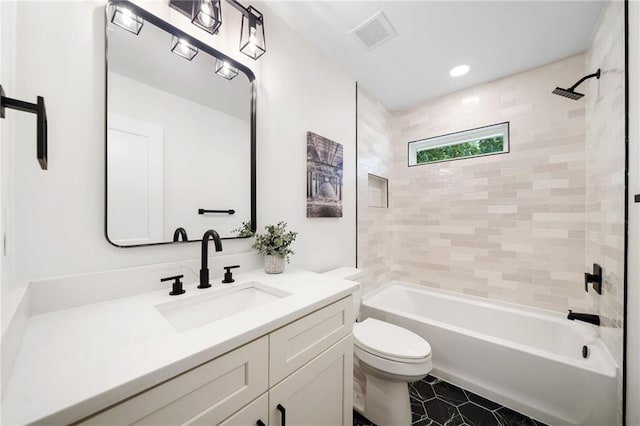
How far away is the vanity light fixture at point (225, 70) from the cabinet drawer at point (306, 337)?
1.34 metres

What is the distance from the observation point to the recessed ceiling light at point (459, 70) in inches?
81.0

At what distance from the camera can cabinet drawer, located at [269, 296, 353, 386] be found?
2.63 feet

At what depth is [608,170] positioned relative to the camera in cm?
144

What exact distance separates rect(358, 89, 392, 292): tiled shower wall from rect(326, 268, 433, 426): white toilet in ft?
2.61

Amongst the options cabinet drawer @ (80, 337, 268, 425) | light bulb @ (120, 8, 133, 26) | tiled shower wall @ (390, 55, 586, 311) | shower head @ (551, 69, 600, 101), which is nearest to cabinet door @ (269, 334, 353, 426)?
cabinet drawer @ (80, 337, 268, 425)

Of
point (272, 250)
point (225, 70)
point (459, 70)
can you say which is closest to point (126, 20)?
point (225, 70)

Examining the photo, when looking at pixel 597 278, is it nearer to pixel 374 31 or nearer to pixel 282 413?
pixel 282 413

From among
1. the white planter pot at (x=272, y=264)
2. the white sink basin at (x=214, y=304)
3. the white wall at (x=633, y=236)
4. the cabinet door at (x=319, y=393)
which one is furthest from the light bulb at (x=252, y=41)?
the white wall at (x=633, y=236)

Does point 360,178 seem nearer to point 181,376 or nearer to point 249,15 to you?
point 249,15

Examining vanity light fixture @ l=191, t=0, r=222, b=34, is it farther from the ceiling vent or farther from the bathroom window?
the bathroom window

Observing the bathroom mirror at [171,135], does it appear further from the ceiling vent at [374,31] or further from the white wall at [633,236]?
the white wall at [633,236]

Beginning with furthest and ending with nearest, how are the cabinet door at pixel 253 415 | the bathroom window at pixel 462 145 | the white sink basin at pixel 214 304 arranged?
1. the bathroom window at pixel 462 145
2. the white sink basin at pixel 214 304
3. the cabinet door at pixel 253 415

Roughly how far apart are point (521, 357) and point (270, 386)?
1.68m

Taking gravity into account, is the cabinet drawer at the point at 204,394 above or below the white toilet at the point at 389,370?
above
